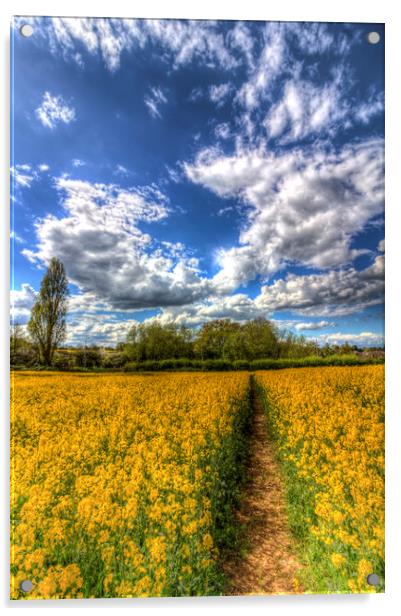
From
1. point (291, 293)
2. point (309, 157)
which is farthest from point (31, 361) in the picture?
point (309, 157)

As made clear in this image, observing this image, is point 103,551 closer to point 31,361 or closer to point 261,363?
point 31,361

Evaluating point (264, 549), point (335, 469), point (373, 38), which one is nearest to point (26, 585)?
point (264, 549)

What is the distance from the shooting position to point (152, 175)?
4.04m

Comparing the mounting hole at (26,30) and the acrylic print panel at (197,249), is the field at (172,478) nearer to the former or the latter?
the acrylic print panel at (197,249)

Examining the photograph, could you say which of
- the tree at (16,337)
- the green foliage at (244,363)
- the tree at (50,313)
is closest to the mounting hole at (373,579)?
the green foliage at (244,363)

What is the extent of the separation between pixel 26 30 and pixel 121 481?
427cm

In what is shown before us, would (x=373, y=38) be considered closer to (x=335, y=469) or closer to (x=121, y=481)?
(x=335, y=469)

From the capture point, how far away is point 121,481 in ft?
12.2

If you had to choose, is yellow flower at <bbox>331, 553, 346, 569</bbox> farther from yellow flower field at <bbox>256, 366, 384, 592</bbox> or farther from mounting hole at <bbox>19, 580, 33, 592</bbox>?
mounting hole at <bbox>19, 580, 33, 592</bbox>

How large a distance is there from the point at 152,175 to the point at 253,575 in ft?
12.1

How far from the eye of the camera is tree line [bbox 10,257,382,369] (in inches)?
151

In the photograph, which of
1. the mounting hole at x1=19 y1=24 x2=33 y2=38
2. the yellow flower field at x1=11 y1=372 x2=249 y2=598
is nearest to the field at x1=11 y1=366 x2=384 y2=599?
the yellow flower field at x1=11 y1=372 x2=249 y2=598

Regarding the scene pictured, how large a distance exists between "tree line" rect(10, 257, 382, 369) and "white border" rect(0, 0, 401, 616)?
349 millimetres
